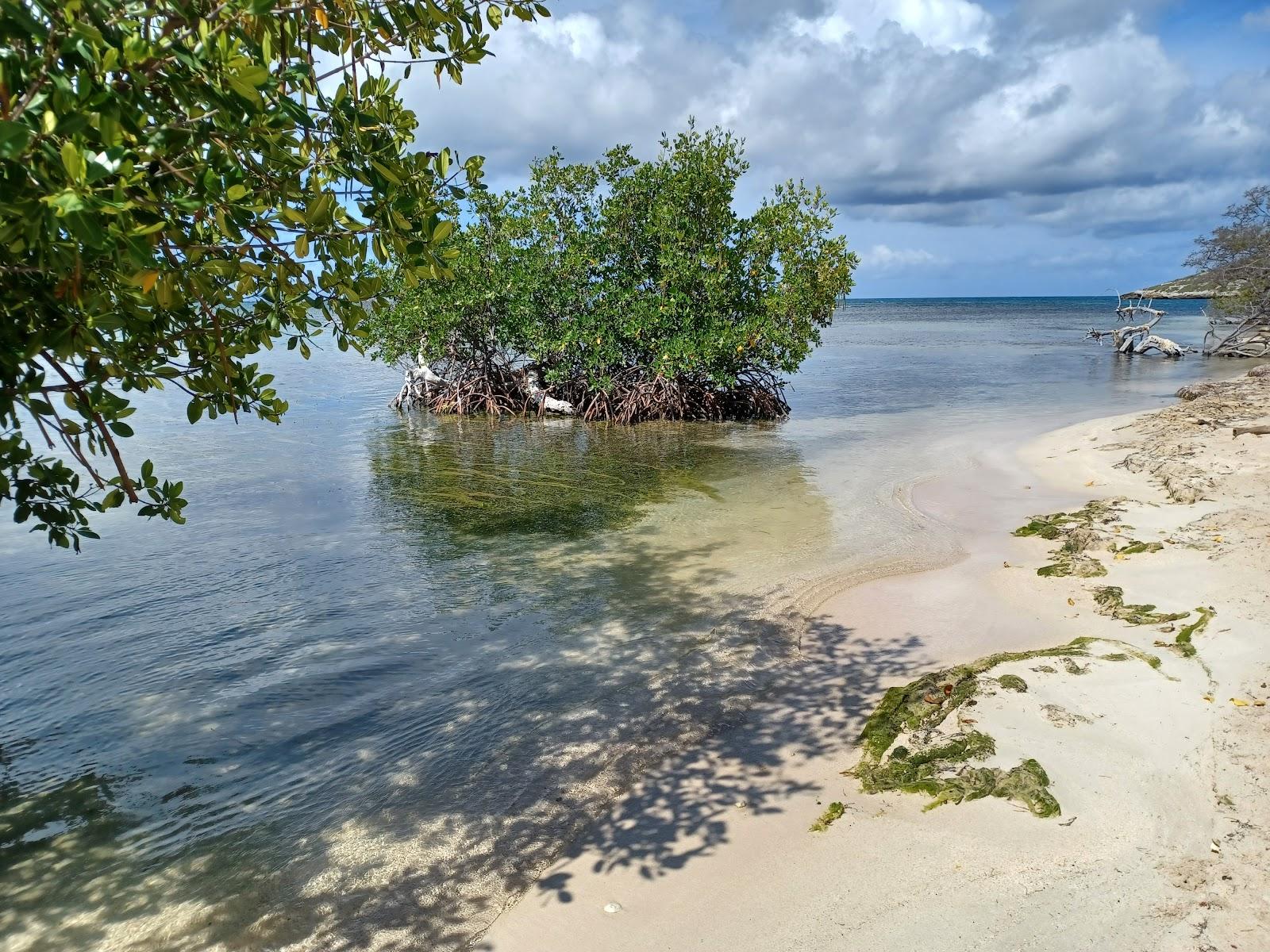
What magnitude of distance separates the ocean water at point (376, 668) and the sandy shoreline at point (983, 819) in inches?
16.9

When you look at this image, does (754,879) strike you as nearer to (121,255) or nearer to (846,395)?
(121,255)

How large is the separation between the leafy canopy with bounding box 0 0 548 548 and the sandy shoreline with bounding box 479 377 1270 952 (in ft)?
10.1

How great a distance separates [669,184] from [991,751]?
15888 millimetres

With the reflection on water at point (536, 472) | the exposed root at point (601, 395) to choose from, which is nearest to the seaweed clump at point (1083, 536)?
the reflection on water at point (536, 472)

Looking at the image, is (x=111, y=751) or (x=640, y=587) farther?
(x=640, y=587)

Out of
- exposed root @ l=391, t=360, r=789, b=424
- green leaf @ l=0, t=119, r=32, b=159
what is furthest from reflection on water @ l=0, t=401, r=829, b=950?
exposed root @ l=391, t=360, r=789, b=424

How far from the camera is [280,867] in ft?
14.1

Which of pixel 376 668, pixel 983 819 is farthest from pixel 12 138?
pixel 376 668

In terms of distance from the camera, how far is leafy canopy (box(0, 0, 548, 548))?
2367 mm

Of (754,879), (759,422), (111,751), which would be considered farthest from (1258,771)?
(759,422)

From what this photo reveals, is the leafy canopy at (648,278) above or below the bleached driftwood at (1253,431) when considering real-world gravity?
above

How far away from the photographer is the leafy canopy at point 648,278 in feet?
60.2

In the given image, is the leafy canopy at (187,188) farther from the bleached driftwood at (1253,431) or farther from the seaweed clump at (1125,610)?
the bleached driftwood at (1253,431)

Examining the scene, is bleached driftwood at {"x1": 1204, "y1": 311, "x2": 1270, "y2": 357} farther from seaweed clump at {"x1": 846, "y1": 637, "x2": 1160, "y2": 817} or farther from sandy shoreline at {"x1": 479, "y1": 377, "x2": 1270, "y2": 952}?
seaweed clump at {"x1": 846, "y1": 637, "x2": 1160, "y2": 817}
